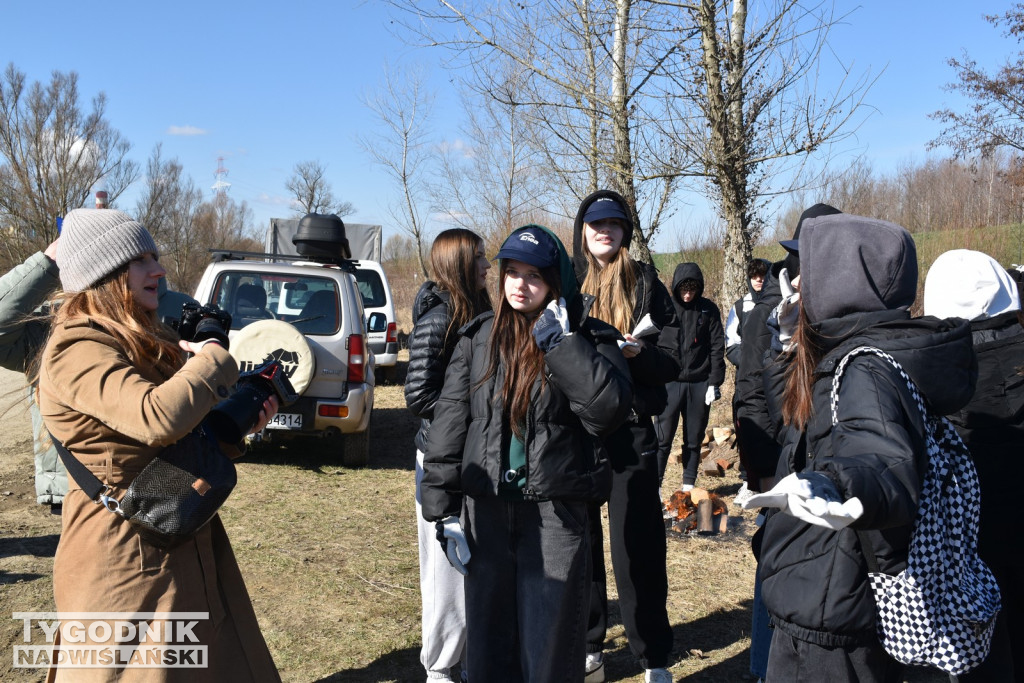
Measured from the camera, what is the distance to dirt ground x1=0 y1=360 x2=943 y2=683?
12.6 feet

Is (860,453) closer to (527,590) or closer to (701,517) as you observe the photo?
(527,590)

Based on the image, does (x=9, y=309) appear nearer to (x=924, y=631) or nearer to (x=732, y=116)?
(x=924, y=631)

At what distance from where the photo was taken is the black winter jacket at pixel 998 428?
2.83 m

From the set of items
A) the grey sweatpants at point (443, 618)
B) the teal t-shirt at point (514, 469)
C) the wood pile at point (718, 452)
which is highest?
the teal t-shirt at point (514, 469)

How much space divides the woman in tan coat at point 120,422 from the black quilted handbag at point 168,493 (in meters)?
0.03

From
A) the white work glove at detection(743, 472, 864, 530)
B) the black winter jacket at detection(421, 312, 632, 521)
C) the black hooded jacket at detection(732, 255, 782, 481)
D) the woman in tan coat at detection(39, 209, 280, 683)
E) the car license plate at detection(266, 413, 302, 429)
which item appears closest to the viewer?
the white work glove at detection(743, 472, 864, 530)

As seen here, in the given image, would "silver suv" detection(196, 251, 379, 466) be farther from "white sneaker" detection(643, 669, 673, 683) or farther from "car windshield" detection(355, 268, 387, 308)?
"car windshield" detection(355, 268, 387, 308)

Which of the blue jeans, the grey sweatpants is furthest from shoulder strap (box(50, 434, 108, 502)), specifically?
the grey sweatpants

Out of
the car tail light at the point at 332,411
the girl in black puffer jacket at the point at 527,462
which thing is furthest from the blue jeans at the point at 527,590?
the car tail light at the point at 332,411

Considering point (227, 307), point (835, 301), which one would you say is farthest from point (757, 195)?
point (835, 301)

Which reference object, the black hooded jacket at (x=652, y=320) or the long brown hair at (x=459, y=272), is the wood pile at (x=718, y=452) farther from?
the long brown hair at (x=459, y=272)

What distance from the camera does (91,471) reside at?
2.16 m

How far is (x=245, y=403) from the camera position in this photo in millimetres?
2395

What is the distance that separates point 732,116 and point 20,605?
7994mm
